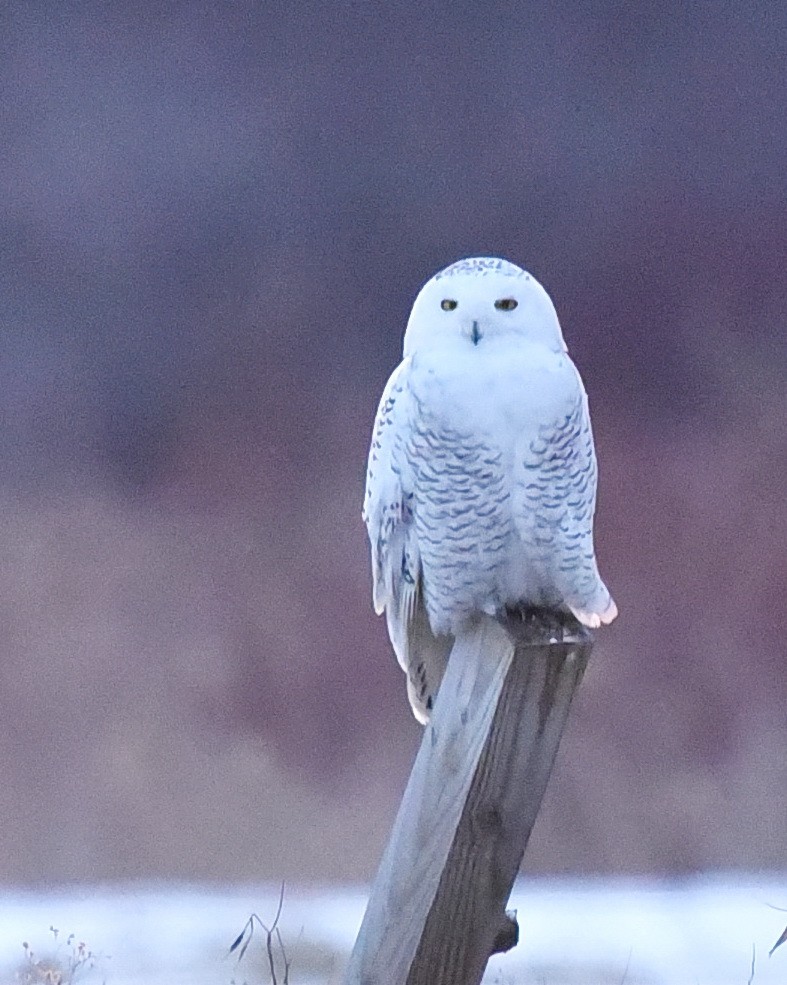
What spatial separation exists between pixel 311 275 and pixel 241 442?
0.26 m

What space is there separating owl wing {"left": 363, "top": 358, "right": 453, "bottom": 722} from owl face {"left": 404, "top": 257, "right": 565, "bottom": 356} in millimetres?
62

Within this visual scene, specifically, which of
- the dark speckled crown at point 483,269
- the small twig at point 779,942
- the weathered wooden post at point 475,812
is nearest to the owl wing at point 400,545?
the dark speckled crown at point 483,269

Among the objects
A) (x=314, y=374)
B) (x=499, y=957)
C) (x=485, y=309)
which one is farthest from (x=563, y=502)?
(x=499, y=957)

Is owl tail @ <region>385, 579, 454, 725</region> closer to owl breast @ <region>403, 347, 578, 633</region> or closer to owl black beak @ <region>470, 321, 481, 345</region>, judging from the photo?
owl breast @ <region>403, 347, 578, 633</region>

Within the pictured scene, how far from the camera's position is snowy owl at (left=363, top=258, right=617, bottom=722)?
993 millimetres

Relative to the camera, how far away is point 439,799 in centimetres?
71

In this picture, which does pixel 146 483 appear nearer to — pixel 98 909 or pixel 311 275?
pixel 311 275

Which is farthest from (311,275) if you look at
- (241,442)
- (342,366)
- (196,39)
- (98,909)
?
(98,909)

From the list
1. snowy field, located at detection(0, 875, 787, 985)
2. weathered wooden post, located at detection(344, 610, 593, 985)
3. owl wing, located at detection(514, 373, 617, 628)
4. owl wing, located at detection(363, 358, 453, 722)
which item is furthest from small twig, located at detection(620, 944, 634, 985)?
weathered wooden post, located at detection(344, 610, 593, 985)

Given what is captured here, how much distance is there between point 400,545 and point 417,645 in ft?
0.42

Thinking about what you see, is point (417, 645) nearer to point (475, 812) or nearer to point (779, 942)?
point (475, 812)

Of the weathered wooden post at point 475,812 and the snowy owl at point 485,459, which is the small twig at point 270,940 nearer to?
the snowy owl at point 485,459

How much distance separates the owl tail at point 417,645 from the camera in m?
1.14

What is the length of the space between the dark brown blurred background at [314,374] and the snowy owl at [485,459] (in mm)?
518
